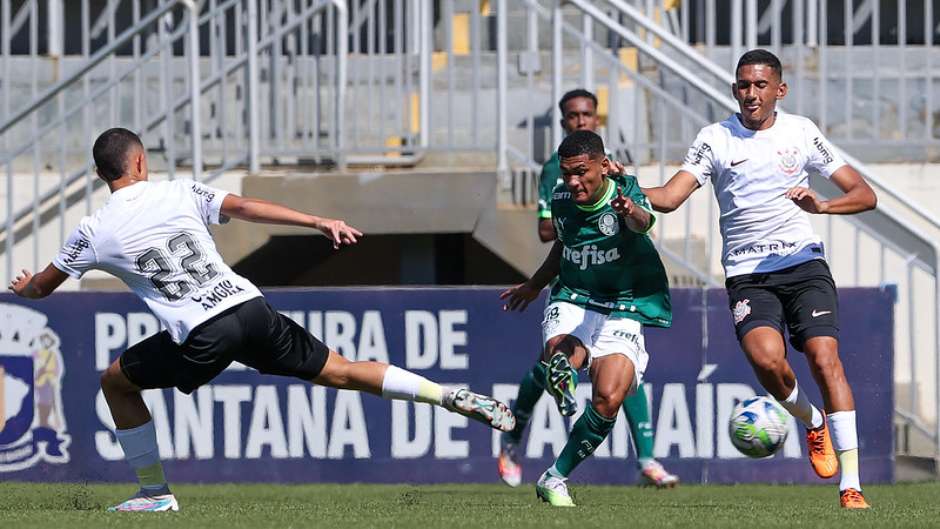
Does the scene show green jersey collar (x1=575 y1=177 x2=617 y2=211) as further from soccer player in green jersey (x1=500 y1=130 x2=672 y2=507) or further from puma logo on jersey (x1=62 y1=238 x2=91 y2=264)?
puma logo on jersey (x1=62 y1=238 x2=91 y2=264)

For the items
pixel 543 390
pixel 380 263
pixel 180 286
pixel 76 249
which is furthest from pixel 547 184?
pixel 380 263

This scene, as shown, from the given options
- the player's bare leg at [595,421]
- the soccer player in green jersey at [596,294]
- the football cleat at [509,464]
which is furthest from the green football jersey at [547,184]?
the player's bare leg at [595,421]

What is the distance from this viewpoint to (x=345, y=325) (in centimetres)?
1056

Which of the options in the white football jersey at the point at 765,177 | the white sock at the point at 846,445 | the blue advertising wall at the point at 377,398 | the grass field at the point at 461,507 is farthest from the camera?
the blue advertising wall at the point at 377,398

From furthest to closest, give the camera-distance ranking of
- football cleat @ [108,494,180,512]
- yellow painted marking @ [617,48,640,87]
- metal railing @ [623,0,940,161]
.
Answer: yellow painted marking @ [617,48,640,87] < metal railing @ [623,0,940,161] < football cleat @ [108,494,180,512]

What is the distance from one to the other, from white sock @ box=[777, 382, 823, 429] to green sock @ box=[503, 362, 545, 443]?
1.60m

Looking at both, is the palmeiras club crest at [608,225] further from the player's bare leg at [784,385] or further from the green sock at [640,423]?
the green sock at [640,423]

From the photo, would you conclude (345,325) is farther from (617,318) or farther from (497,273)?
(497,273)

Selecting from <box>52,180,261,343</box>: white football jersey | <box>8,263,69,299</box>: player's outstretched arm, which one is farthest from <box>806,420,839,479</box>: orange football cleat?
<box>8,263,69,299</box>: player's outstretched arm

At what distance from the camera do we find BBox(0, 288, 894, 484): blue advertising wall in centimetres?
1031

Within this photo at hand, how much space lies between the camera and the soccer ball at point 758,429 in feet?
26.6

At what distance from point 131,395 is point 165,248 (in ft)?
2.62

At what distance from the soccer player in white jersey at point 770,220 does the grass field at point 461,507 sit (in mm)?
727

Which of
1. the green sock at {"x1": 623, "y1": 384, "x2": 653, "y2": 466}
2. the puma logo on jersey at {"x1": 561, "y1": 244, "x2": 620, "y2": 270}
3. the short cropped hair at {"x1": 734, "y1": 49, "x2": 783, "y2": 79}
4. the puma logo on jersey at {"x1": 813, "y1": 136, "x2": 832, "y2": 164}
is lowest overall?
the green sock at {"x1": 623, "y1": 384, "x2": 653, "y2": 466}
